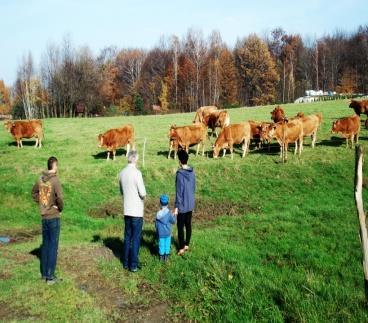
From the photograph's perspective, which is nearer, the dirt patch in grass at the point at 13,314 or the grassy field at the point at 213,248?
the dirt patch in grass at the point at 13,314

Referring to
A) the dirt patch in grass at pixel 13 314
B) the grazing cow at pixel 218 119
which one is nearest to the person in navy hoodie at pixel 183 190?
the dirt patch in grass at pixel 13 314

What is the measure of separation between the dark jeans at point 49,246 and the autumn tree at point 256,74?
80202 mm

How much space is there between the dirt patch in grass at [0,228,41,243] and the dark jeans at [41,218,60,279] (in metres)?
5.19

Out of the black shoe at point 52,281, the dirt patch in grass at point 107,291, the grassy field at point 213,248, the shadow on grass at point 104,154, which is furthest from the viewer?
the shadow on grass at point 104,154

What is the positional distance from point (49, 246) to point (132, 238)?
5.59 ft

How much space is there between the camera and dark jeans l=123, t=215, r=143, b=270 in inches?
376

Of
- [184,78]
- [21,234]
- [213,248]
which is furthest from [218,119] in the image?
[184,78]

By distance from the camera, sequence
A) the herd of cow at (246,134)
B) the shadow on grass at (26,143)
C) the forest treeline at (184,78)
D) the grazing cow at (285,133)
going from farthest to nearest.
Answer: the forest treeline at (184,78) → the shadow on grass at (26,143) → the herd of cow at (246,134) → the grazing cow at (285,133)

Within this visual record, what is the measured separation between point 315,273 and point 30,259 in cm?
665

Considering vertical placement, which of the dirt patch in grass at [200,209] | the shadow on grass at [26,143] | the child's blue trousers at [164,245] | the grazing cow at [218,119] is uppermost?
the grazing cow at [218,119]

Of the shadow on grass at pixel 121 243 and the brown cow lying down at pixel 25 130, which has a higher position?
the brown cow lying down at pixel 25 130

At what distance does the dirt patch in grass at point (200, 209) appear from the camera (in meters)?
16.1

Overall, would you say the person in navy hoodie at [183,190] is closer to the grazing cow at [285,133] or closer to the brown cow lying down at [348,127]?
the grazing cow at [285,133]

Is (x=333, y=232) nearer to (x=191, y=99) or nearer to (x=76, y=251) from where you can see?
(x=76, y=251)
